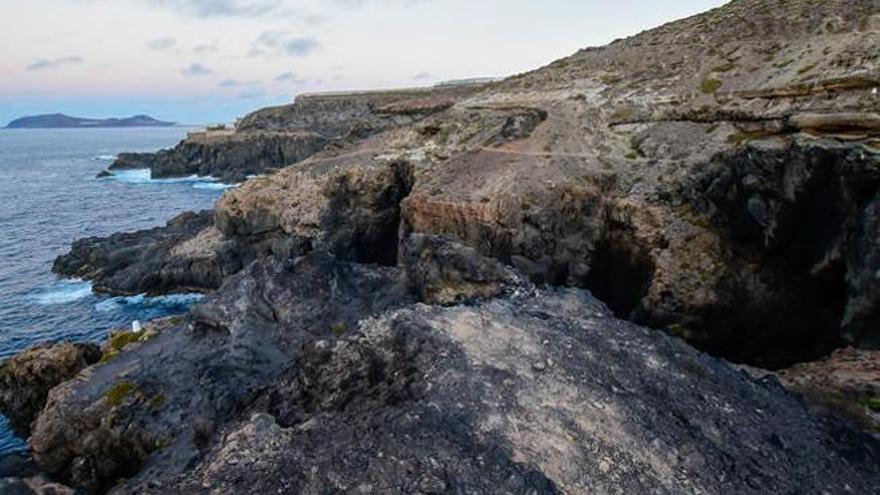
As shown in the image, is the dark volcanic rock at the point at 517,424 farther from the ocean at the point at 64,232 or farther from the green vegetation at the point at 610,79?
the green vegetation at the point at 610,79

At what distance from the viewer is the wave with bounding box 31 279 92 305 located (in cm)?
4188

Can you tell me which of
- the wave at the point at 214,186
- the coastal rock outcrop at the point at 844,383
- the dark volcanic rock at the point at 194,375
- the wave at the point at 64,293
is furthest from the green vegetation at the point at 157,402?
the wave at the point at 214,186

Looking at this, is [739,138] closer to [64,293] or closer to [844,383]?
[844,383]

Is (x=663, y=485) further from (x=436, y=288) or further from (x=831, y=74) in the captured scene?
(x=831, y=74)

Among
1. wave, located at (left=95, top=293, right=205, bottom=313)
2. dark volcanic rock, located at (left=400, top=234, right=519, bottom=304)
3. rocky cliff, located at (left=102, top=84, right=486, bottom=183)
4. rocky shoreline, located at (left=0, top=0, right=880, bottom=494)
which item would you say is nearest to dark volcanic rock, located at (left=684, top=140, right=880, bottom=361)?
rocky shoreline, located at (left=0, top=0, right=880, bottom=494)

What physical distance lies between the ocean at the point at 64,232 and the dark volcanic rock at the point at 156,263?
3.96ft

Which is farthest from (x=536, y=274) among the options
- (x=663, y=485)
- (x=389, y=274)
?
(x=663, y=485)

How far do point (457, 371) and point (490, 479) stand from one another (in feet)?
10.4

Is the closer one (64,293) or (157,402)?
(157,402)

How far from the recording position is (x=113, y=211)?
74812mm

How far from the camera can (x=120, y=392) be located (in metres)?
18.9

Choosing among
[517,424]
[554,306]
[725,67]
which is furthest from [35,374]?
[725,67]

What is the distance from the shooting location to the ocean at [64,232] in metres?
37.0

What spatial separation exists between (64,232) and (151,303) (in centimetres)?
3127
